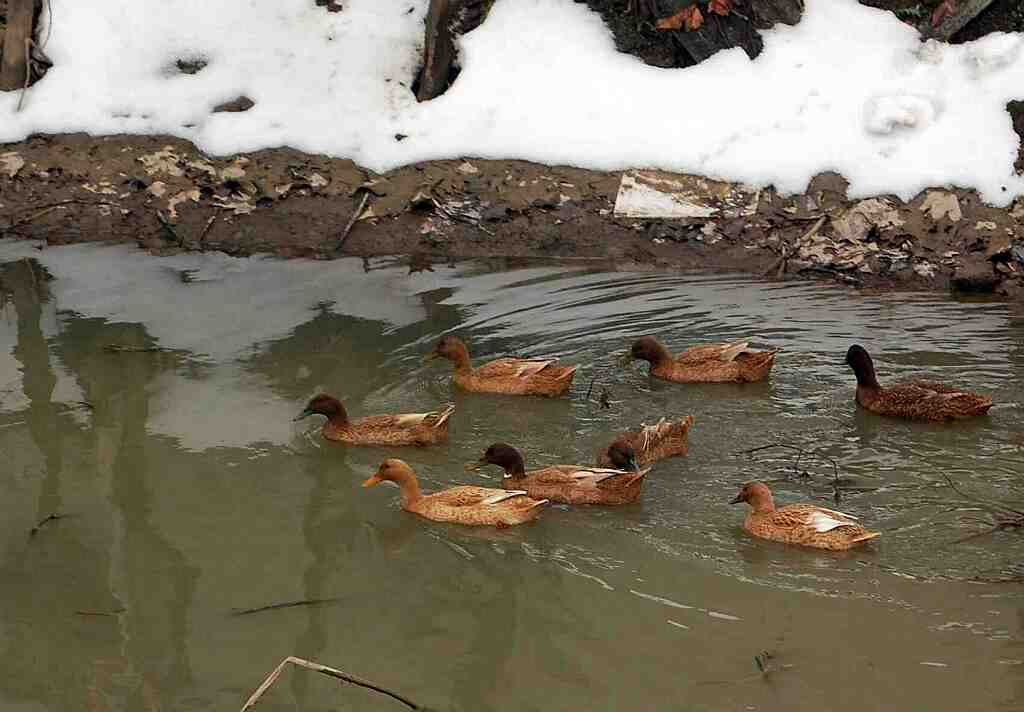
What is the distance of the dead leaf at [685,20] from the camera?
1470 centimetres

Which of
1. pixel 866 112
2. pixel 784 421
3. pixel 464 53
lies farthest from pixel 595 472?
pixel 464 53

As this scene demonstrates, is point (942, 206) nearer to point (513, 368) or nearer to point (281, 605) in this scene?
point (513, 368)

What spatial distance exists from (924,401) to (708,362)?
5.42 ft

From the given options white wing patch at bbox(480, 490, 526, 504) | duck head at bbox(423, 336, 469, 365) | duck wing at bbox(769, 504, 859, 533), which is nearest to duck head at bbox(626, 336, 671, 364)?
duck head at bbox(423, 336, 469, 365)

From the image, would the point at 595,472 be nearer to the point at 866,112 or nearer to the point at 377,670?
the point at 377,670

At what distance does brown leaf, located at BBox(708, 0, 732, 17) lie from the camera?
14609mm

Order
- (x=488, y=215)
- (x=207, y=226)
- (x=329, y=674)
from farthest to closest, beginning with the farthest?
(x=207, y=226) < (x=488, y=215) < (x=329, y=674)

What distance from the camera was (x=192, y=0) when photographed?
53.6 feet

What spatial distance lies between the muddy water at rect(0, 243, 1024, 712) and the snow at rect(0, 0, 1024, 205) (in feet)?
6.54

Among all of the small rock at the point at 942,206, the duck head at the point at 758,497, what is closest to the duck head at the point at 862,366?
the duck head at the point at 758,497

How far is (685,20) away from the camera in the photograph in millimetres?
14719

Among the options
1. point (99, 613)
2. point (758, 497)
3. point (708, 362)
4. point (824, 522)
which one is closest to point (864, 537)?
point (824, 522)

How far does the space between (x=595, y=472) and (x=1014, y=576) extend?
7.71 ft

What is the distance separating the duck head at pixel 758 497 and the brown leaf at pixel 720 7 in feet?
26.7
